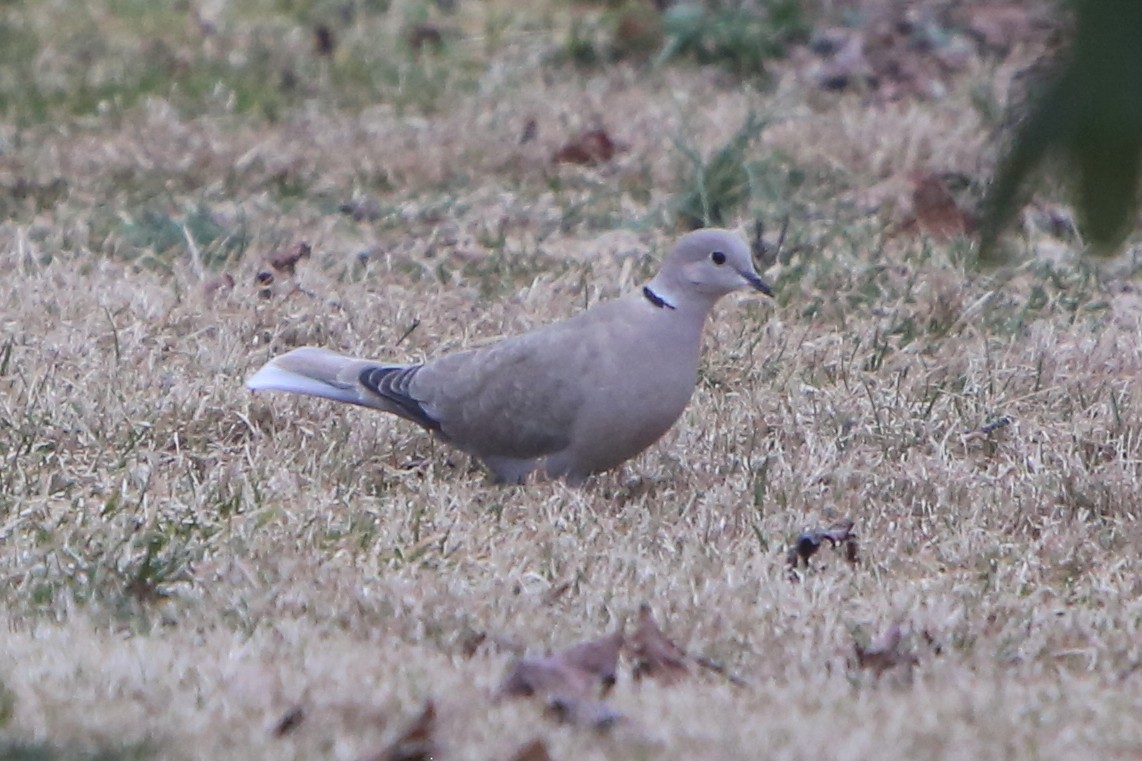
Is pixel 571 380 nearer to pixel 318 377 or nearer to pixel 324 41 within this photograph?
pixel 318 377

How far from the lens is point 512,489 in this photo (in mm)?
4352

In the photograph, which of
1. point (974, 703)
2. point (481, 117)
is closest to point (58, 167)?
point (481, 117)

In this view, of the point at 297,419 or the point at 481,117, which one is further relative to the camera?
the point at 481,117

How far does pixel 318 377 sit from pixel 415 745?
2065 mm

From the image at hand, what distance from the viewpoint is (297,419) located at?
472 centimetres

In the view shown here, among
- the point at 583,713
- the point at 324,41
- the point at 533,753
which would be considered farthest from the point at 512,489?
the point at 324,41

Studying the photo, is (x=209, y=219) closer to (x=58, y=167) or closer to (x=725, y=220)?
(x=58, y=167)

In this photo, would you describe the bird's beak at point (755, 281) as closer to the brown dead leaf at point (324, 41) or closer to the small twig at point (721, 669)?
the small twig at point (721, 669)

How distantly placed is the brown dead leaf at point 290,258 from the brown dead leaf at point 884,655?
3034 millimetres

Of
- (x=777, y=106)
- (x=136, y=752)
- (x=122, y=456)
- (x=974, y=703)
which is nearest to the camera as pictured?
(x=136, y=752)

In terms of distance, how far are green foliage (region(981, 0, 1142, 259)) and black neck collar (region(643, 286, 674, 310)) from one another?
2.34m

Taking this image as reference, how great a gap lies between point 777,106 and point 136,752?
556 cm

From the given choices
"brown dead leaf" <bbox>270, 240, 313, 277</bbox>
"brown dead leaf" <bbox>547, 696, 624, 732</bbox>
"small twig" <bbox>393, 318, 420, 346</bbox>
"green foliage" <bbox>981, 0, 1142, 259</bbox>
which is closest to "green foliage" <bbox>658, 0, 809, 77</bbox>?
Answer: "brown dead leaf" <bbox>270, 240, 313, 277</bbox>

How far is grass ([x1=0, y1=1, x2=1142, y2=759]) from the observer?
293cm
